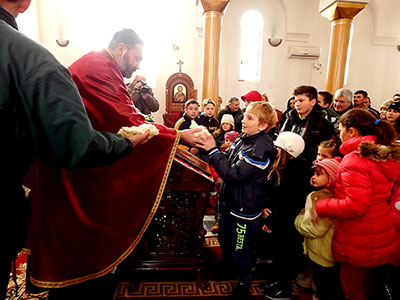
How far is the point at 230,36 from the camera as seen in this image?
1015cm

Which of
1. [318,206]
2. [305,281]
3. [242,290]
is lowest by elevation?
[305,281]

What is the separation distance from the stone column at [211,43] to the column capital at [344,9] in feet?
9.75

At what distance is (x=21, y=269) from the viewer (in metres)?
2.60

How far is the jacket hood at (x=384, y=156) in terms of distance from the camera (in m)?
1.71

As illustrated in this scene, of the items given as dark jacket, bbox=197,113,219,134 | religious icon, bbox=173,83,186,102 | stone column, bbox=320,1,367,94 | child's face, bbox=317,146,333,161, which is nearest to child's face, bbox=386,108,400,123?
child's face, bbox=317,146,333,161

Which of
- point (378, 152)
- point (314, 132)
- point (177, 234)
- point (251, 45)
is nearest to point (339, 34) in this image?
point (251, 45)

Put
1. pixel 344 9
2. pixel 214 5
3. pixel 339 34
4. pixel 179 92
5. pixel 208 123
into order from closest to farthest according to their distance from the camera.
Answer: pixel 208 123, pixel 214 5, pixel 344 9, pixel 339 34, pixel 179 92

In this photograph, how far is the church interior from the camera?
7758 millimetres

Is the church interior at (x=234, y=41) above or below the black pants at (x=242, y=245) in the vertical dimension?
above

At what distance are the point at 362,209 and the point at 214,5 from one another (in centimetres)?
667

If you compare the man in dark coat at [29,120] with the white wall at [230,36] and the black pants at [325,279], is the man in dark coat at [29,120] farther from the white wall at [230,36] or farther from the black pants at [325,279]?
the white wall at [230,36]

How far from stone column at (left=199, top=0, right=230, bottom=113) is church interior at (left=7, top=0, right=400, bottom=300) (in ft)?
0.08

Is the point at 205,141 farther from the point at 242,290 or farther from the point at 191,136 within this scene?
the point at 242,290

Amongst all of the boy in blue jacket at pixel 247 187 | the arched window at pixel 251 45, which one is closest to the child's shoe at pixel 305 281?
the boy in blue jacket at pixel 247 187
